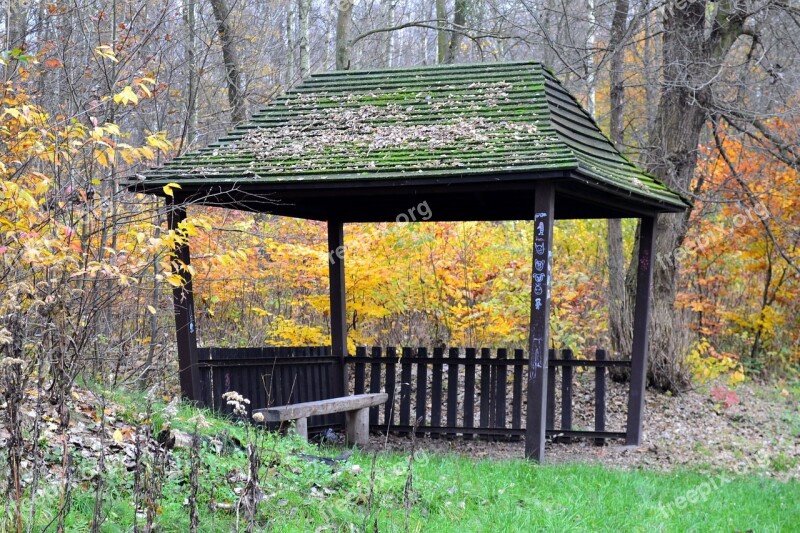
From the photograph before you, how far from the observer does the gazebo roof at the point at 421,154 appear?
7.71m

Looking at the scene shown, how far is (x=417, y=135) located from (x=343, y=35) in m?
8.43

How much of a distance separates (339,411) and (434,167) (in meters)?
2.57

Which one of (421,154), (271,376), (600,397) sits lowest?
(600,397)

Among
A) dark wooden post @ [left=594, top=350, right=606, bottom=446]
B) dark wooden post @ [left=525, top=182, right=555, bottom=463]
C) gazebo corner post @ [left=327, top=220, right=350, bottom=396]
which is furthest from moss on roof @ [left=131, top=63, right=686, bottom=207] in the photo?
dark wooden post @ [left=594, top=350, right=606, bottom=446]

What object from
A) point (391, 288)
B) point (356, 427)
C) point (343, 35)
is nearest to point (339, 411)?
point (356, 427)

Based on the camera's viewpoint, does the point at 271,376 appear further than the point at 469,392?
No

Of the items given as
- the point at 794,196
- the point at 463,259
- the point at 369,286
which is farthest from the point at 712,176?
the point at 369,286

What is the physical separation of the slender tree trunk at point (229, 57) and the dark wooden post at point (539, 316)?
331 inches

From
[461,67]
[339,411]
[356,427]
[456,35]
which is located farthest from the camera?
[456,35]

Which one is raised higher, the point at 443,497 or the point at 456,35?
the point at 456,35

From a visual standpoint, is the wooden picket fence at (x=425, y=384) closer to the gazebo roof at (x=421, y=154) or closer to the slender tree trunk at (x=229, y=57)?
the gazebo roof at (x=421, y=154)

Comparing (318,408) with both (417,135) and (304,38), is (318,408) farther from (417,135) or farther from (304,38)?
(304,38)

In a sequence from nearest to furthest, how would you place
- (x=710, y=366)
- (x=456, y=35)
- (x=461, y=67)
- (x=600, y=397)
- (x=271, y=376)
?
(x=271, y=376) < (x=461, y=67) < (x=600, y=397) < (x=710, y=366) < (x=456, y=35)

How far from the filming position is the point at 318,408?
7859 mm
